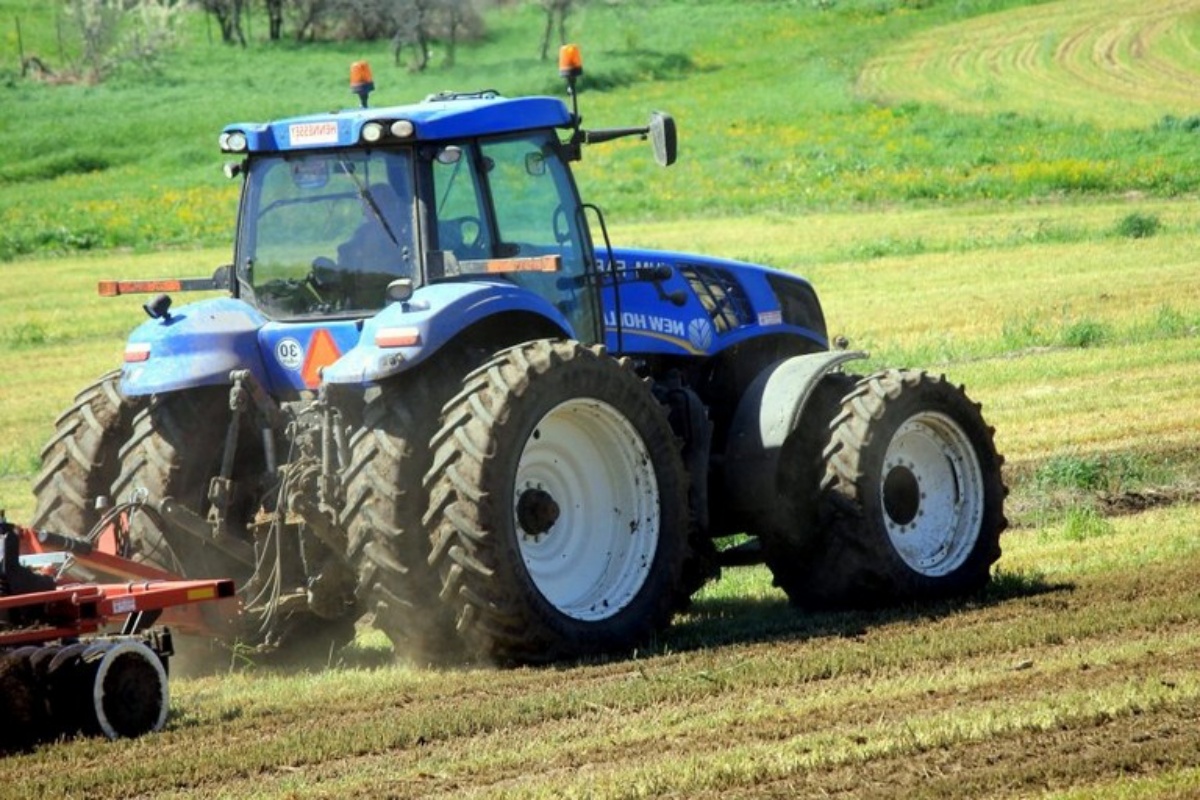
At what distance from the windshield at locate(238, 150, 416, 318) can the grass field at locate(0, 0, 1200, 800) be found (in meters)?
1.73

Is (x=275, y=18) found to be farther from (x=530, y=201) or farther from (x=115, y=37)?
(x=530, y=201)

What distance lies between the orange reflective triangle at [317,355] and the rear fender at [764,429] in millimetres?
2158

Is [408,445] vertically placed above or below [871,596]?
above

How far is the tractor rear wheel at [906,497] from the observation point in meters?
9.47

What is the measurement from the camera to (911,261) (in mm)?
25969

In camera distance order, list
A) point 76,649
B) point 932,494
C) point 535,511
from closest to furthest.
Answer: point 76,649, point 535,511, point 932,494

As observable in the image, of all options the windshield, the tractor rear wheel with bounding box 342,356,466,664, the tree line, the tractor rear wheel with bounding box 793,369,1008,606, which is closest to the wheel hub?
the tractor rear wheel with bounding box 342,356,466,664

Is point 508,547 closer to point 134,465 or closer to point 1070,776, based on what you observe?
point 134,465

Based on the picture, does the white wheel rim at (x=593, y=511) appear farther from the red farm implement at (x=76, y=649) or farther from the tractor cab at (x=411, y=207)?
the red farm implement at (x=76, y=649)

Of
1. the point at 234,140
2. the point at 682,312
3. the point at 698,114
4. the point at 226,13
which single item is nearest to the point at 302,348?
the point at 234,140

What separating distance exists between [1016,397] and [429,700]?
914 centimetres

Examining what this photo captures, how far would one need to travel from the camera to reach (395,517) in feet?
26.0

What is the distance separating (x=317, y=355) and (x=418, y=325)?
35.7 inches

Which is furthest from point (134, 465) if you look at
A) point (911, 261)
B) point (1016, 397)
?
point (911, 261)
